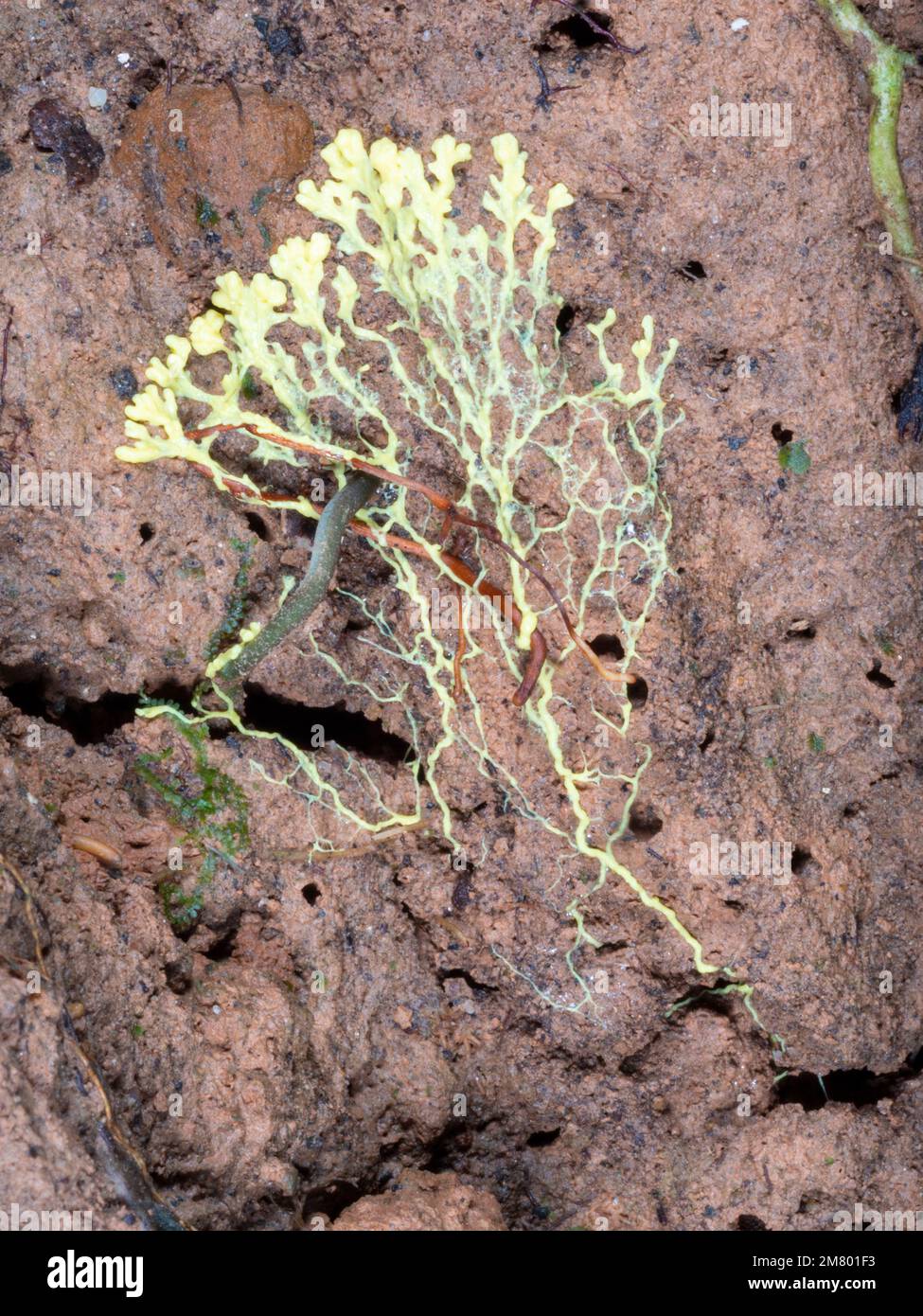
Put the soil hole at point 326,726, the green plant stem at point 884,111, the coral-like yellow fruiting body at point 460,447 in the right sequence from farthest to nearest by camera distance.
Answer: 1. the soil hole at point 326,726
2. the green plant stem at point 884,111
3. the coral-like yellow fruiting body at point 460,447

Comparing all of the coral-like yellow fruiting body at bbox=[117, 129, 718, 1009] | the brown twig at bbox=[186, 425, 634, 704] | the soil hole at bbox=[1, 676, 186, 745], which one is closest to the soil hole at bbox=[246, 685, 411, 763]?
the coral-like yellow fruiting body at bbox=[117, 129, 718, 1009]

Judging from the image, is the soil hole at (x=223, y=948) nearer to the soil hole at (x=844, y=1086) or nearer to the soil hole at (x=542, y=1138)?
the soil hole at (x=542, y=1138)

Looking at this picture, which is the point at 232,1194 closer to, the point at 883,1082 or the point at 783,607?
the point at 883,1082

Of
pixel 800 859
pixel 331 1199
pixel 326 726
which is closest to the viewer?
pixel 331 1199

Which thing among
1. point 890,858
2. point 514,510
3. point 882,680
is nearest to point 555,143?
point 514,510

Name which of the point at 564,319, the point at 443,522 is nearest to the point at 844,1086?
the point at 443,522

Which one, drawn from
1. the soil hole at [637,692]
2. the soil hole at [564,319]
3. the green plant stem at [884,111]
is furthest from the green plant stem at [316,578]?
the green plant stem at [884,111]

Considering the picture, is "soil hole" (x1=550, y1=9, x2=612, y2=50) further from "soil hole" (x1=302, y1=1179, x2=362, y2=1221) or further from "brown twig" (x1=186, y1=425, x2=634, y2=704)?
"soil hole" (x1=302, y1=1179, x2=362, y2=1221)

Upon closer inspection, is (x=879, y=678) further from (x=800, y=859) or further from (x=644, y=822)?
(x=644, y=822)
